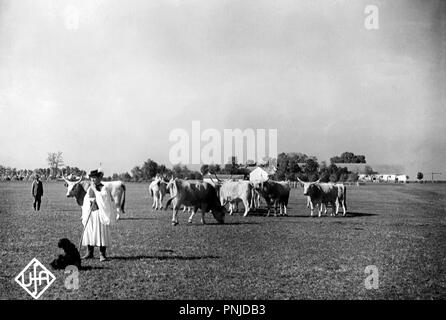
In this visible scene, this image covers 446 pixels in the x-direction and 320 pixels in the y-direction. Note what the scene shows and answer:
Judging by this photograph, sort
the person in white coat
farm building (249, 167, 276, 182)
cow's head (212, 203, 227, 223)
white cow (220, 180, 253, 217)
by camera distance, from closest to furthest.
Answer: the person in white coat < cow's head (212, 203, 227, 223) < white cow (220, 180, 253, 217) < farm building (249, 167, 276, 182)

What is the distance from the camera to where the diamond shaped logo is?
735cm

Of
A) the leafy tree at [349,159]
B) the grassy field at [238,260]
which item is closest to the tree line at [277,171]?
the leafy tree at [349,159]

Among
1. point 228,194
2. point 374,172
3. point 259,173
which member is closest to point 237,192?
point 228,194

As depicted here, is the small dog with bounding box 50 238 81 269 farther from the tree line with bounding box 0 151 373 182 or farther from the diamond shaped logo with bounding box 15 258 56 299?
the tree line with bounding box 0 151 373 182

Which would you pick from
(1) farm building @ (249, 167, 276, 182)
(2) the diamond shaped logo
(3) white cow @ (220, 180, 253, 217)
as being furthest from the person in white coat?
(1) farm building @ (249, 167, 276, 182)

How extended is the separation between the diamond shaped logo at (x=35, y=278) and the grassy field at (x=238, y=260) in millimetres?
115

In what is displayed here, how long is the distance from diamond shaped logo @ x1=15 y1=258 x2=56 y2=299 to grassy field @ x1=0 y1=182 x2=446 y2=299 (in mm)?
115

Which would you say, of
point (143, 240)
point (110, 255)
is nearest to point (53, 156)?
point (143, 240)

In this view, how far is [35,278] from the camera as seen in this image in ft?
24.9

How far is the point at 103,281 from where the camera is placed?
7.66 meters

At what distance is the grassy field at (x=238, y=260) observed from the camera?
737cm

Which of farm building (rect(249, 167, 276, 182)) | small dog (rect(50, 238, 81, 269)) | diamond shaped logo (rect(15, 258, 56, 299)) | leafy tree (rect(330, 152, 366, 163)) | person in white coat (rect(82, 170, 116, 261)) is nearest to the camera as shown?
diamond shaped logo (rect(15, 258, 56, 299))

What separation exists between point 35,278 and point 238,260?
4123 mm
